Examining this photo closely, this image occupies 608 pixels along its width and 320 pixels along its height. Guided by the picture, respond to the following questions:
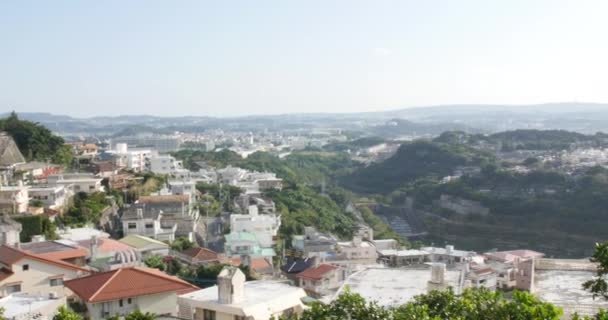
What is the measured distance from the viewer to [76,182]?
66.0ft

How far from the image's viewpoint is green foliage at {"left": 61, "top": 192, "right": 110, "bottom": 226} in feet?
58.4

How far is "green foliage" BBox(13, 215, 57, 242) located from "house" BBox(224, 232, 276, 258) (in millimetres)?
4937

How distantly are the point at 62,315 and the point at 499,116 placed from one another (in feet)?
666

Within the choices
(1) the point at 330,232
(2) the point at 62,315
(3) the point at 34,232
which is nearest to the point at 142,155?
(1) the point at 330,232

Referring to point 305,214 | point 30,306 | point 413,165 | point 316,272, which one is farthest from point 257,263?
point 413,165

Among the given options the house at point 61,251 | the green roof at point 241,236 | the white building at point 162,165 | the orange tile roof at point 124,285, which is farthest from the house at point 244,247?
the white building at point 162,165

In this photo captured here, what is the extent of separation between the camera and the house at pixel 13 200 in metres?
16.3

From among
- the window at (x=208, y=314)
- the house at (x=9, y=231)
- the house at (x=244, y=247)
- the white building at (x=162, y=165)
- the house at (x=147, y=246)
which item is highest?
the window at (x=208, y=314)

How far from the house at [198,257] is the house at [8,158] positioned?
22.9 ft

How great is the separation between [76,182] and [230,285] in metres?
14.3

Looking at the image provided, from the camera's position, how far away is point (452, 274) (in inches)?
453

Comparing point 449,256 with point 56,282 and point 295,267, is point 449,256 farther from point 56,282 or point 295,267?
point 56,282

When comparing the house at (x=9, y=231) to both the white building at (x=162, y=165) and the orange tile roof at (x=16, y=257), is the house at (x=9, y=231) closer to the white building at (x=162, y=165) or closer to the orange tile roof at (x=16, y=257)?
the orange tile roof at (x=16, y=257)

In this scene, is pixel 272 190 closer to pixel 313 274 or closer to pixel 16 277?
pixel 313 274
